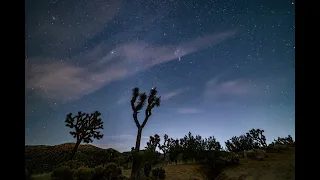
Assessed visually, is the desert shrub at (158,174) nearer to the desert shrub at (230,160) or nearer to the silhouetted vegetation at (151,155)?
the silhouetted vegetation at (151,155)

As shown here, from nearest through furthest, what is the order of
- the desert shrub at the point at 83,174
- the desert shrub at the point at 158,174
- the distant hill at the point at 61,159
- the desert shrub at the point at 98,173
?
the desert shrub at the point at 83,174 < the desert shrub at the point at 98,173 < the desert shrub at the point at 158,174 < the distant hill at the point at 61,159

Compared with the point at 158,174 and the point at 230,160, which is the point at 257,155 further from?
the point at 158,174

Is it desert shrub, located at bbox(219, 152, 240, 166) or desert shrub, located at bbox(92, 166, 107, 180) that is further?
desert shrub, located at bbox(219, 152, 240, 166)

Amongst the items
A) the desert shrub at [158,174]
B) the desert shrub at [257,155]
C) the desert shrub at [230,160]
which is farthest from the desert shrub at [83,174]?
the desert shrub at [257,155]

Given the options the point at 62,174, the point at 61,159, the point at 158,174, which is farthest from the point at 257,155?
the point at 61,159

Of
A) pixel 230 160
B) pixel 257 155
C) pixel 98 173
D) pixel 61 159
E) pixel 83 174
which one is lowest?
pixel 61 159

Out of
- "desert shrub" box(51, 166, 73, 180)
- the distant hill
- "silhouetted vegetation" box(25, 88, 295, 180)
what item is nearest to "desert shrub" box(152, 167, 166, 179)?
"silhouetted vegetation" box(25, 88, 295, 180)

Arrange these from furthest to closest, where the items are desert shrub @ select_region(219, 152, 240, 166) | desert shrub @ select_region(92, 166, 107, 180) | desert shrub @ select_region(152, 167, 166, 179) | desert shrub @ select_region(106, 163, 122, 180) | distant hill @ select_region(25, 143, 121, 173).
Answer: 1. distant hill @ select_region(25, 143, 121, 173)
2. desert shrub @ select_region(219, 152, 240, 166)
3. desert shrub @ select_region(152, 167, 166, 179)
4. desert shrub @ select_region(106, 163, 122, 180)
5. desert shrub @ select_region(92, 166, 107, 180)

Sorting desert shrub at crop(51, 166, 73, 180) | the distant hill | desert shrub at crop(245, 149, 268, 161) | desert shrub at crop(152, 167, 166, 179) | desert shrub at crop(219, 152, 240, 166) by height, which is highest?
desert shrub at crop(51, 166, 73, 180)

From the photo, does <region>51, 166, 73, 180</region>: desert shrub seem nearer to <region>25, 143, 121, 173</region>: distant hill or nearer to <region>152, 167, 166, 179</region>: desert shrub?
<region>25, 143, 121, 173</region>: distant hill

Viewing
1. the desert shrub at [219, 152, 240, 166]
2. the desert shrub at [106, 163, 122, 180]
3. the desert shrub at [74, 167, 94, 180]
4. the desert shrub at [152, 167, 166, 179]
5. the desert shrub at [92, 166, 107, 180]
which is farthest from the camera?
the desert shrub at [219, 152, 240, 166]
